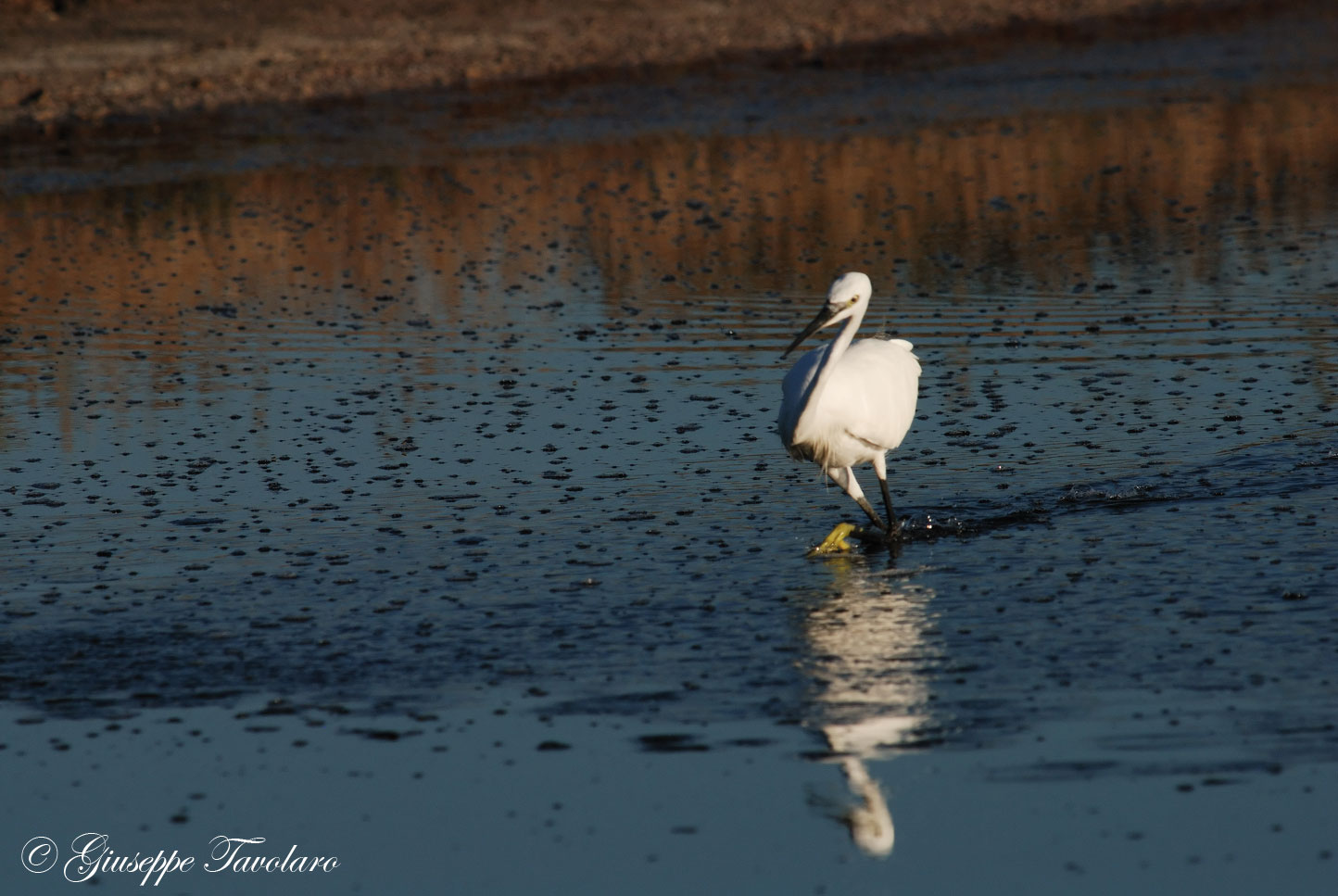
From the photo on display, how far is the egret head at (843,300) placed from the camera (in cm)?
1147

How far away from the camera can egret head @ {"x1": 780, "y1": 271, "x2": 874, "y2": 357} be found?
1147cm

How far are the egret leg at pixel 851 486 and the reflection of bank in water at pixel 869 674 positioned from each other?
603mm

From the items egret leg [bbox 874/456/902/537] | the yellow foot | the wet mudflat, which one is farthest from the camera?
egret leg [bbox 874/456/902/537]

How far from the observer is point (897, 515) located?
12.1 meters

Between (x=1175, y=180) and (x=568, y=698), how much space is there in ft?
61.0

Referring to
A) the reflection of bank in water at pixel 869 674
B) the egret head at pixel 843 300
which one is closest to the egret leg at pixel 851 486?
the reflection of bank in water at pixel 869 674

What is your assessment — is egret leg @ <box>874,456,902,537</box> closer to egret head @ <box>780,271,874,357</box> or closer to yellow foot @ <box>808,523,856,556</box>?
yellow foot @ <box>808,523,856,556</box>

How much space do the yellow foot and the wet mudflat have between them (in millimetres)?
182

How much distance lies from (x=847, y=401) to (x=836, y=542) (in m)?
0.93

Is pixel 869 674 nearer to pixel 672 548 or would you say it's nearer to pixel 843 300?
pixel 672 548

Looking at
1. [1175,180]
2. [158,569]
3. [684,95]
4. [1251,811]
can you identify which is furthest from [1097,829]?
[684,95]

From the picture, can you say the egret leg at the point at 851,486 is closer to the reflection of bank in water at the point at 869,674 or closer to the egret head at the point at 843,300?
the reflection of bank in water at the point at 869,674

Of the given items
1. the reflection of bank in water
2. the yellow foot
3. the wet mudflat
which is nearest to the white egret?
the yellow foot

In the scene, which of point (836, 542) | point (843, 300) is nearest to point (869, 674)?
point (836, 542)
